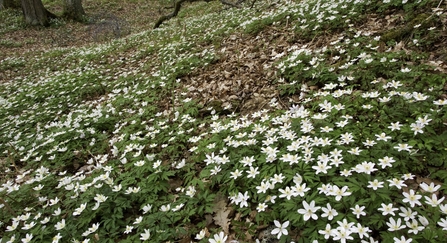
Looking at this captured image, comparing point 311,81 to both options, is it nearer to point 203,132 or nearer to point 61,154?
point 203,132

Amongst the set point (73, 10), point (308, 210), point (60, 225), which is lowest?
point (60, 225)

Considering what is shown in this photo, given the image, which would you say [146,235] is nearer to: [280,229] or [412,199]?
[280,229]

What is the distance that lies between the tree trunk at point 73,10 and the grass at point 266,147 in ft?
50.4

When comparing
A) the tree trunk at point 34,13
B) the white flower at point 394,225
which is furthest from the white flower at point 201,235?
the tree trunk at point 34,13

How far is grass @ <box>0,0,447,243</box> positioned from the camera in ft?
7.63

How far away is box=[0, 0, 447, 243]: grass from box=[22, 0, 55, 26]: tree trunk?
14073 mm

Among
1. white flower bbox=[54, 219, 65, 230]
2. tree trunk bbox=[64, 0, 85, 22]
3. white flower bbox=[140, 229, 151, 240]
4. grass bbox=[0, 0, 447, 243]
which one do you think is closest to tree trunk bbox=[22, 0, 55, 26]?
tree trunk bbox=[64, 0, 85, 22]

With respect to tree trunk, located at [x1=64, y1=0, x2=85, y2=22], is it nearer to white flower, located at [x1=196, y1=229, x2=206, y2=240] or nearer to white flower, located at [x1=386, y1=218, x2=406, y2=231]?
white flower, located at [x1=196, y1=229, x2=206, y2=240]

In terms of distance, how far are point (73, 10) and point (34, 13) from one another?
2546 mm

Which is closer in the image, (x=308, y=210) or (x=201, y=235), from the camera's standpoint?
(x=308, y=210)

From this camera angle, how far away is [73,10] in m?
19.2

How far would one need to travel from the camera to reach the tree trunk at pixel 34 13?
17031 millimetres

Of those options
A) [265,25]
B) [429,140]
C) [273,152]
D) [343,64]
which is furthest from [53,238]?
[265,25]

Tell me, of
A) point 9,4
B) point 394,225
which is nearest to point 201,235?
point 394,225
